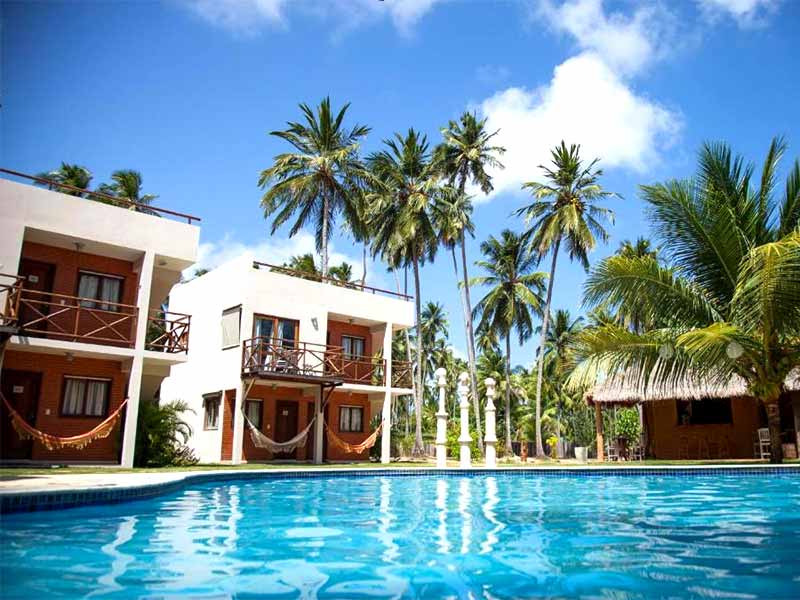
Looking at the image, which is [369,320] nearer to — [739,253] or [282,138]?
[282,138]

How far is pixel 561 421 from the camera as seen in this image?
42.6 m

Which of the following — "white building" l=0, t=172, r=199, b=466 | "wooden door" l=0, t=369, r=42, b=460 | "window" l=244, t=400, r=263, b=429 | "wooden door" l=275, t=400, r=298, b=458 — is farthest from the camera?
"wooden door" l=275, t=400, r=298, b=458

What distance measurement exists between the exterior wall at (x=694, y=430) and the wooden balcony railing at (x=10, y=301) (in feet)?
60.7

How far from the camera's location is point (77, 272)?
14.6 metres

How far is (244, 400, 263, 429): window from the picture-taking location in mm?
18734

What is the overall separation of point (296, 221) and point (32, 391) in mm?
12555

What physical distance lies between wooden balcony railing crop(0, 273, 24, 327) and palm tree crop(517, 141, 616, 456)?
20795mm

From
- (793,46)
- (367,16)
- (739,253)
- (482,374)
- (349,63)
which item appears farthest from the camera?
(482,374)

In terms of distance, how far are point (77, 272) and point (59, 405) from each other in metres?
2.97

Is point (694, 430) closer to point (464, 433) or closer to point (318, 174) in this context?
point (464, 433)

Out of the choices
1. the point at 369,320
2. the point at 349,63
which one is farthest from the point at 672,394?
the point at 349,63

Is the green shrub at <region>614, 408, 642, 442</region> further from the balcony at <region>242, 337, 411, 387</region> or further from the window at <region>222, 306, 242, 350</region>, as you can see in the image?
the window at <region>222, 306, 242, 350</region>

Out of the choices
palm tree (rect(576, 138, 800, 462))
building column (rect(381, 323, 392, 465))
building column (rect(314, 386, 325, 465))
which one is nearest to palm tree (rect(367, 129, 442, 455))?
building column (rect(381, 323, 392, 465))

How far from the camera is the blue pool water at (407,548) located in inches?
137
